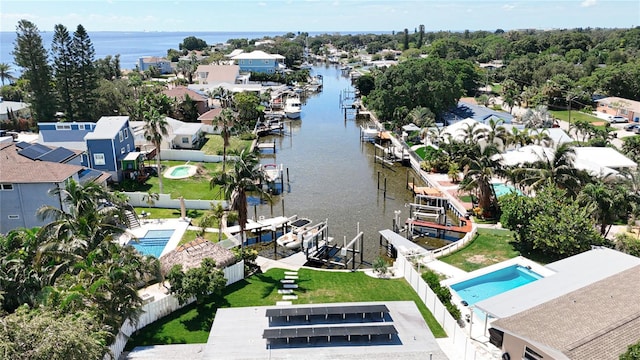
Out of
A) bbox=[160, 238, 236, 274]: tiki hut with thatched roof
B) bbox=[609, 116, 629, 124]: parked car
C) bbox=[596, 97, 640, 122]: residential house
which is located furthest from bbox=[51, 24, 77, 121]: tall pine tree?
bbox=[596, 97, 640, 122]: residential house

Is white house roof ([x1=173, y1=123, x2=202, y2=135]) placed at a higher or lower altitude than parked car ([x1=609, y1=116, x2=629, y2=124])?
higher

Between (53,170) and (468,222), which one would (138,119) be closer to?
(53,170)

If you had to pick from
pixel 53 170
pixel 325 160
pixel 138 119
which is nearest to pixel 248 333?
pixel 53 170

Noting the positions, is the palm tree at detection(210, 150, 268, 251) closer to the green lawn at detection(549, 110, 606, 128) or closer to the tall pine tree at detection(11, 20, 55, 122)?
the tall pine tree at detection(11, 20, 55, 122)

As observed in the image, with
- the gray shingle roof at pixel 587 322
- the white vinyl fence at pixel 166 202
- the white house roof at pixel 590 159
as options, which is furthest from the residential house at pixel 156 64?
the gray shingle roof at pixel 587 322

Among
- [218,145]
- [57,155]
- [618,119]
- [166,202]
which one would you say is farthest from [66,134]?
[618,119]

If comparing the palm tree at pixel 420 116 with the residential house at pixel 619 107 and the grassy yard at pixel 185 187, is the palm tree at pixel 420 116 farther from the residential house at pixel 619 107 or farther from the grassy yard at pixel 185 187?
the residential house at pixel 619 107

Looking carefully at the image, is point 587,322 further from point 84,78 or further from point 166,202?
point 84,78
